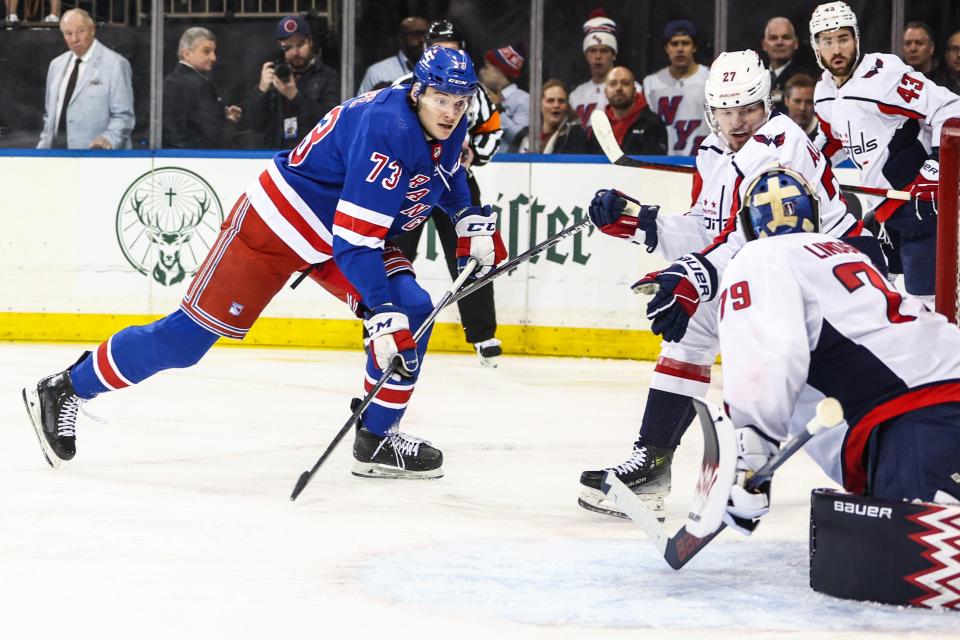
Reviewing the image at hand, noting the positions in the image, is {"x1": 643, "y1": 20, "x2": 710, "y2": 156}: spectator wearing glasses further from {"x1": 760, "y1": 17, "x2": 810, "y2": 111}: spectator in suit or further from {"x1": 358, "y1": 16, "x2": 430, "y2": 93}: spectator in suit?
{"x1": 358, "y1": 16, "x2": 430, "y2": 93}: spectator in suit

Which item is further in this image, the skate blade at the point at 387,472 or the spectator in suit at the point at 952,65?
the spectator in suit at the point at 952,65

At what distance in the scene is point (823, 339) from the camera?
6.86 feet

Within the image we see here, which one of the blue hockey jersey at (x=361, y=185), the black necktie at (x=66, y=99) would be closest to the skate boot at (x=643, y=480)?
the blue hockey jersey at (x=361, y=185)

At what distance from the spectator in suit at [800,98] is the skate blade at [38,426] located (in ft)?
11.8

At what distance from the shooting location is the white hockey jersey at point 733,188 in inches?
108

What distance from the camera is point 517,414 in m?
4.31

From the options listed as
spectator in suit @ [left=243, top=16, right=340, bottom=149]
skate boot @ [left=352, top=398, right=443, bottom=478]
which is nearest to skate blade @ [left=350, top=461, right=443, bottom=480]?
skate boot @ [left=352, top=398, right=443, bottom=478]

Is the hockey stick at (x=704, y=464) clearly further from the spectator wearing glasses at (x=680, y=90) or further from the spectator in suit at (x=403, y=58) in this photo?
the spectator in suit at (x=403, y=58)

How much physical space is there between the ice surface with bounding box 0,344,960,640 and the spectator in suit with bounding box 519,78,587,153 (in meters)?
2.00

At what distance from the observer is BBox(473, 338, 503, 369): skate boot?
18.0 feet

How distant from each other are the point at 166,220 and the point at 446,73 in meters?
3.42

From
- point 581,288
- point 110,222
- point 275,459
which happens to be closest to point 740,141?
point 275,459

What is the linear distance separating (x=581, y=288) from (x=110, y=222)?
6.98ft

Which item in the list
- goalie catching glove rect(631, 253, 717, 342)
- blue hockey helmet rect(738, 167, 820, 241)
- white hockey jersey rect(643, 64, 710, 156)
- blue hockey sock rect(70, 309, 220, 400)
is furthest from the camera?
white hockey jersey rect(643, 64, 710, 156)
